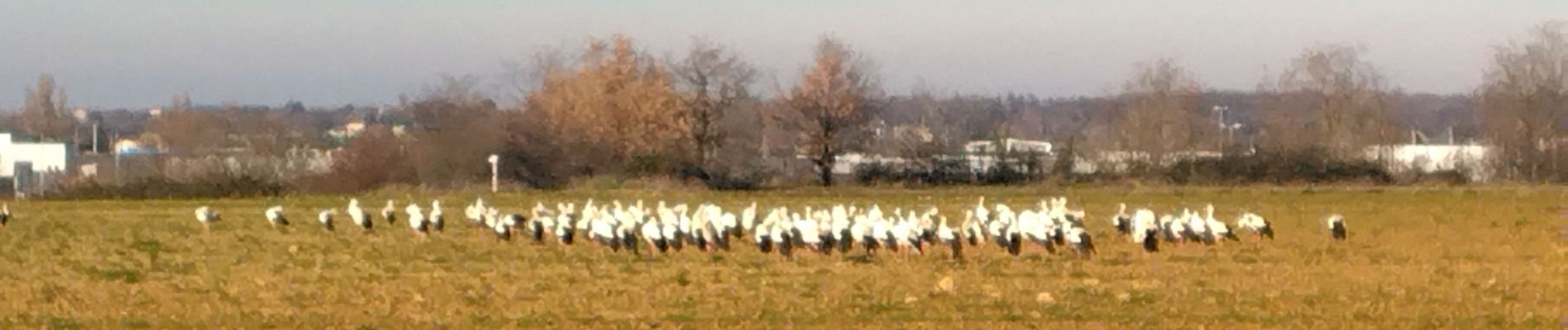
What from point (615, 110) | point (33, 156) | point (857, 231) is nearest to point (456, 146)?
point (615, 110)

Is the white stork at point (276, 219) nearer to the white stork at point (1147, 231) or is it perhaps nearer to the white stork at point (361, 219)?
the white stork at point (361, 219)

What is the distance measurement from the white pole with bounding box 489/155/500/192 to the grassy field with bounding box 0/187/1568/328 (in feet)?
86.1

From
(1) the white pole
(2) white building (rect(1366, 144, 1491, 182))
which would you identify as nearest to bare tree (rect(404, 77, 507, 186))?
(1) the white pole

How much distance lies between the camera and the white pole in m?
62.9

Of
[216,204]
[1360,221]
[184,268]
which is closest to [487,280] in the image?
[184,268]

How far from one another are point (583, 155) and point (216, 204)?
2167cm

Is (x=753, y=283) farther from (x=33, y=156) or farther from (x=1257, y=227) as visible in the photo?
(x=33, y=156)

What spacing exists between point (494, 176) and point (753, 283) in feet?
147

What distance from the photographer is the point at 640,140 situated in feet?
234

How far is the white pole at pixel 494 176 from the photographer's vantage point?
207 ft

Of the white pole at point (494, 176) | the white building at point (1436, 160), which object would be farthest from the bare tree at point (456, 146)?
Answer: the white building at point (1436, 160)

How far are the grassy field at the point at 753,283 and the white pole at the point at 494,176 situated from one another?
26232 mm

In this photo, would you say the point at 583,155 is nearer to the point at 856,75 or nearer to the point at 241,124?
the point at 856,75

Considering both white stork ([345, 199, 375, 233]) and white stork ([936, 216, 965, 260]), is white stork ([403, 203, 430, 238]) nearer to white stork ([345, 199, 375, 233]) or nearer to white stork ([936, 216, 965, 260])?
white stork ([345, 199, 375, 233])
